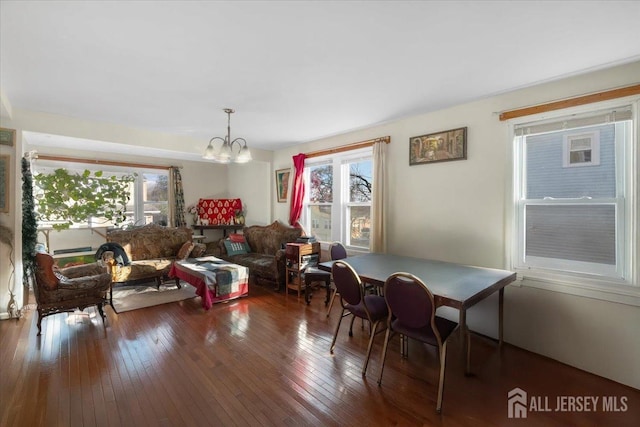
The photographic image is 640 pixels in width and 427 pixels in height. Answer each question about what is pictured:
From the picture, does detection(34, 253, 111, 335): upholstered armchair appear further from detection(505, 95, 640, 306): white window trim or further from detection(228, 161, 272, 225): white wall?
detection(505, 95, 640, 306): white window trim

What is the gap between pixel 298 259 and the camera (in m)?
4.29

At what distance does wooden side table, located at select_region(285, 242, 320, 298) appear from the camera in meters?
4.28

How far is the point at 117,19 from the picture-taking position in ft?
5.73

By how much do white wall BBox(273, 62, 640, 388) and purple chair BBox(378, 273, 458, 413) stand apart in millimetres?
1104

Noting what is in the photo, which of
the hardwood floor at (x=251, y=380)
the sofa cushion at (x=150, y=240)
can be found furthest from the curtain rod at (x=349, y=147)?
the sofa cushion at (x=150, y=240)

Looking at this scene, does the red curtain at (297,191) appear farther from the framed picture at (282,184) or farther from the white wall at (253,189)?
the white wall at (253,189)

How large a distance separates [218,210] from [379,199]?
13.8 ft

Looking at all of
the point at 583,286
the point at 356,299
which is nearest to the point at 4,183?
the point at 356,299

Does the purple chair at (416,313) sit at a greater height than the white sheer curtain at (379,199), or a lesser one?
lesser

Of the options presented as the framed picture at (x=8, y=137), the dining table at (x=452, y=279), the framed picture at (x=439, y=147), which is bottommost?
the dining table at (x=452, y=279)

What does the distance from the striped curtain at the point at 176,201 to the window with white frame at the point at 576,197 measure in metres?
6.10

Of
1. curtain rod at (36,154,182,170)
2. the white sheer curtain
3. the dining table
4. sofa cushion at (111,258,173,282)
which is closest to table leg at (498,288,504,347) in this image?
the dining table

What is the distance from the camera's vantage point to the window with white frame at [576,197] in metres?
2.33

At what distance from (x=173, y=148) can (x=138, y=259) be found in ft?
6.67
